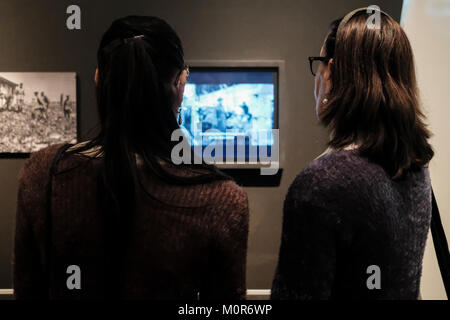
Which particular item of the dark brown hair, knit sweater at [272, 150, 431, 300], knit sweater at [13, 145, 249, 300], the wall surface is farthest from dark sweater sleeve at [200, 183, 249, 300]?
the wall surface

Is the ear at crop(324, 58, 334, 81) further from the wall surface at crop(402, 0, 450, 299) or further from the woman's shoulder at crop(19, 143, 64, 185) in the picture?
the wall surface at crop(402, 0, 450, 299)

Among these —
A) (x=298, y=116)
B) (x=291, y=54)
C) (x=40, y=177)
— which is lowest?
(x=40, y=177)

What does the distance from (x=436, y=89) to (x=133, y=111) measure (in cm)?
241

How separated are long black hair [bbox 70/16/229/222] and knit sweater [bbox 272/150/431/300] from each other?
0.76ft

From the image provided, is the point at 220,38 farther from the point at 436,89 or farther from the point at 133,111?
the point at 133,111

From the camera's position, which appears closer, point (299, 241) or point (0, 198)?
point (299, 241)

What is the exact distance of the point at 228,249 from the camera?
959mm

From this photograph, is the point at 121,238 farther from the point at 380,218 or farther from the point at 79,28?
the point at 79,28

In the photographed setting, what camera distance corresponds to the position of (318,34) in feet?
9.94

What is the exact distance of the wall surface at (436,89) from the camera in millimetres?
2533

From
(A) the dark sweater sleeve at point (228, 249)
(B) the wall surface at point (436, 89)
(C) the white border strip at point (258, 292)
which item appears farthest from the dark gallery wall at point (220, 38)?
(A) the dark sweater sleeve at point (228, 249)

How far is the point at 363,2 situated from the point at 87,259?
2.94 meters

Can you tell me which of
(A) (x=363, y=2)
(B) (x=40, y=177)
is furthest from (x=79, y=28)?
(B) (x=40, y=177)

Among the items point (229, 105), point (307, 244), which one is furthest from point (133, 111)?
point (229, 105)
